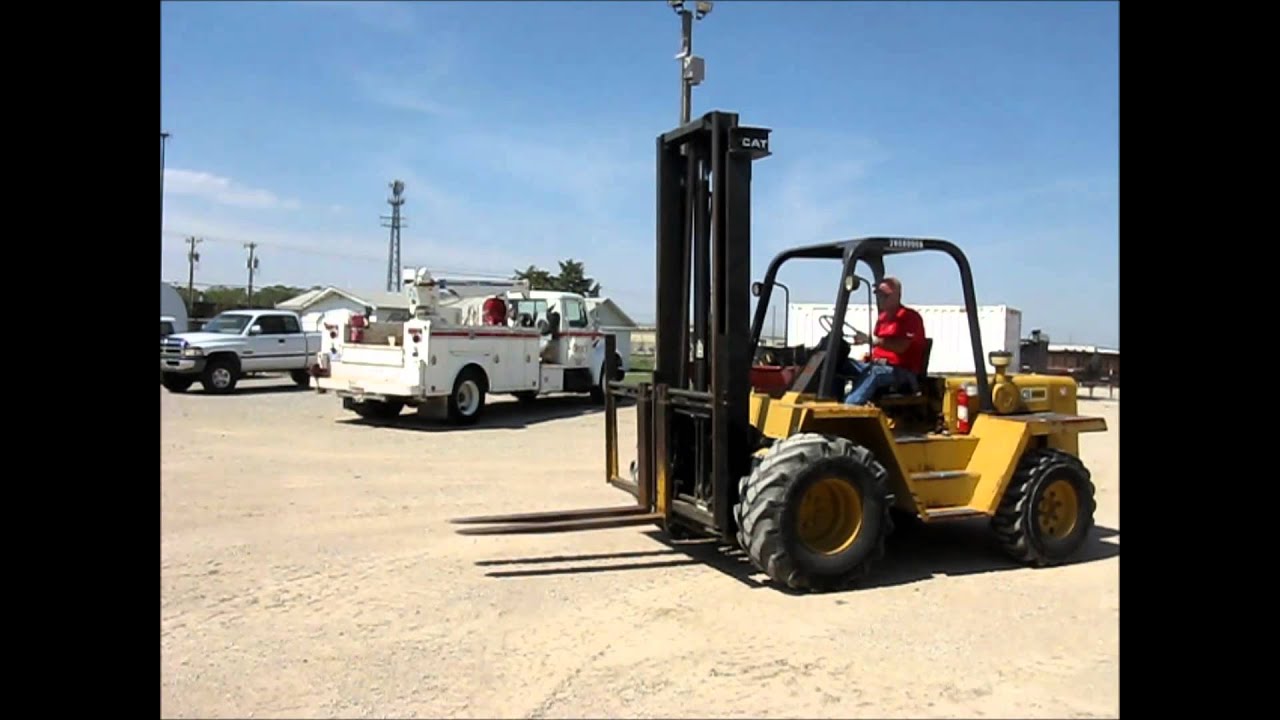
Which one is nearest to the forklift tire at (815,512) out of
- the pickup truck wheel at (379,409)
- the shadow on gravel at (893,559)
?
the shadow on gravel at (893,559)

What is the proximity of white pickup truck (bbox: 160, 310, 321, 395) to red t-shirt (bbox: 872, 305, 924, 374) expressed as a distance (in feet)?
58.3

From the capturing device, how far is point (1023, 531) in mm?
7035

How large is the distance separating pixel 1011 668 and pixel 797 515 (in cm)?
168

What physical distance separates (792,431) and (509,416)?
1175cm

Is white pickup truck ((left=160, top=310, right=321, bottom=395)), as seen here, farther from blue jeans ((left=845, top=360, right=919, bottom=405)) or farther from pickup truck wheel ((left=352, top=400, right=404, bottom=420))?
blue jeans ((left=845, top=360, right=919, bottom=405))

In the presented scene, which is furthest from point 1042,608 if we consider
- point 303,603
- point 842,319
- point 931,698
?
point 303,603

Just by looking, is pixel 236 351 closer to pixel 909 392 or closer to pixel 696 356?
pixel 696 356

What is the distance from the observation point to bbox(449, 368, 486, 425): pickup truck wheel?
53.4ft

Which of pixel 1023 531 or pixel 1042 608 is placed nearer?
pixel 1042 608

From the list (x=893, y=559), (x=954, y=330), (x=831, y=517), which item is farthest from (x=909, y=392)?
(x=954, y=330)

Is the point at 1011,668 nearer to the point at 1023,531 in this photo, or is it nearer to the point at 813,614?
the point at 813,614

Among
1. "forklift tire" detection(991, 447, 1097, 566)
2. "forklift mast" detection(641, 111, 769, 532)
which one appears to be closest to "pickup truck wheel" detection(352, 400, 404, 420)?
"forklift mast" detection(641, 111, 769, 532)

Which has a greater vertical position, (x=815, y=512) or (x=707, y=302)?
(x=707, y=302)

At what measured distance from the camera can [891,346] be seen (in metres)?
7.46
